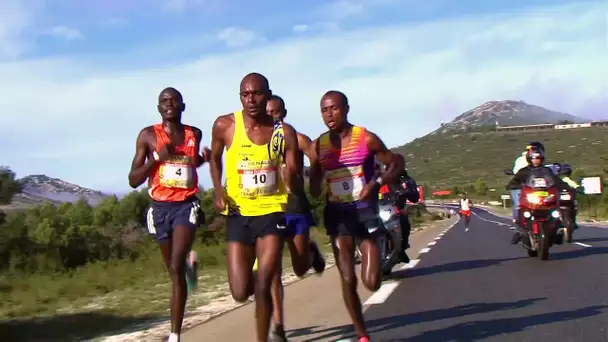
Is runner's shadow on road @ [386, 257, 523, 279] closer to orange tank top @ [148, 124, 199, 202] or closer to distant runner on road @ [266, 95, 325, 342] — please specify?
distant runner on road @ [266, 95, 325, 342]

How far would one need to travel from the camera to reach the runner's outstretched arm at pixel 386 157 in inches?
242

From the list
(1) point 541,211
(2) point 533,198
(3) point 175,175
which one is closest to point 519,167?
(2) point 533,198

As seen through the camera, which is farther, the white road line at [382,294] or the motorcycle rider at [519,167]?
the motorcycle rider at [519,167]

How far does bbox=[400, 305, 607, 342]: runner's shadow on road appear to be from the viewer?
6570 millimetres

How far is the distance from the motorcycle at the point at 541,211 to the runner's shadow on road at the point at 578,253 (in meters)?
0.44

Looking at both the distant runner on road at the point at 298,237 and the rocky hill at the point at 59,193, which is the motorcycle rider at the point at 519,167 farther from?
the rocky hill at the point at 59,193

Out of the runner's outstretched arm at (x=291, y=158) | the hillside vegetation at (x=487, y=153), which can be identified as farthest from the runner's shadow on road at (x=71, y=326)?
the hillside vegetation at (x=487, y=153)

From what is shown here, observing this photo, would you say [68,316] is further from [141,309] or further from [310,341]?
[310,341]

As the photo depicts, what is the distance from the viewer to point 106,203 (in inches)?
985

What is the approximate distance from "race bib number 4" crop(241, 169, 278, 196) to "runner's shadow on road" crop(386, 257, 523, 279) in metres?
6.37

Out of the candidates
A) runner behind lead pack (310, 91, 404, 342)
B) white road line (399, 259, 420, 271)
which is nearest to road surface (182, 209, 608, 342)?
white road line (399, 259, 420, 271)

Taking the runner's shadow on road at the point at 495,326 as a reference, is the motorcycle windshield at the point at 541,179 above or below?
above

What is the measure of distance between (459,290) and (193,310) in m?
3.29

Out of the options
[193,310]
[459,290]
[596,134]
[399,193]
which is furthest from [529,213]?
[596,134]
